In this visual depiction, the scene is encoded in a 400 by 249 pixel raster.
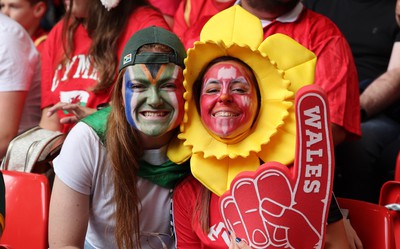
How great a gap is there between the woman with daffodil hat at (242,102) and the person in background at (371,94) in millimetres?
862

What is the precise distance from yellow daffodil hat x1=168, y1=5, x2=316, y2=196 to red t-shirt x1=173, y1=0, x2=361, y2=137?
0.42 meters

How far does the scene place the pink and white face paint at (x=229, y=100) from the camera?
1.98 m

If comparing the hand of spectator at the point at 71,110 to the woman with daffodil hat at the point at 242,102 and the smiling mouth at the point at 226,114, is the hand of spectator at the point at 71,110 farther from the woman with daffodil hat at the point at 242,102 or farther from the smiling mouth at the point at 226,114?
the smiling mouth at the point at 226,114

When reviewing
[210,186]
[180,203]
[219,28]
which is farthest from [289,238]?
[219,28]

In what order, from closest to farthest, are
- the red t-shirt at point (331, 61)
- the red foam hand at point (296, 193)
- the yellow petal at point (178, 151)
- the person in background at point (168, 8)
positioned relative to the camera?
the red foam hand at point (296, 193)
the yellow petal at point (178, 151)
the red t-shirt at point (331, 61)
the person in background at point (168, 8)

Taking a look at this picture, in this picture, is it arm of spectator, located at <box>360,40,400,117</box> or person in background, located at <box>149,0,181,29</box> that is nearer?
arm of spectator, located at <box>360,40,400,117</box>

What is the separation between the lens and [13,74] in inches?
108

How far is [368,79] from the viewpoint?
3068 millimetres

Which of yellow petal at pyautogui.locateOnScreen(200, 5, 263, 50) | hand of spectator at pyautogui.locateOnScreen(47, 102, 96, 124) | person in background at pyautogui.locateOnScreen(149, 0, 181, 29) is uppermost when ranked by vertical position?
yellow petal at pyautogui.locateOnScreen(200, 5, 263, 50)

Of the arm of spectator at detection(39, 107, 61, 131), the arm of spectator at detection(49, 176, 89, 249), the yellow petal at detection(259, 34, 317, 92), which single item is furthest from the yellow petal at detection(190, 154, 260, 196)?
the arm of spectator at detection(39, 107, 61, 131)

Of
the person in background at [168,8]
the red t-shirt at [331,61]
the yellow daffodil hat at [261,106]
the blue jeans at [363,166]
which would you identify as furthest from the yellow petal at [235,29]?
the person in background at [168,8]

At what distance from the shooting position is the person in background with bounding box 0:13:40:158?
2.70 meters

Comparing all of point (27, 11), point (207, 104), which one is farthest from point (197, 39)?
point (27, 11)

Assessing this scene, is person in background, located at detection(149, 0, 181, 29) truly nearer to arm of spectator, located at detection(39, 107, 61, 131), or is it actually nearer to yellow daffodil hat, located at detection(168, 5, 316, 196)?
arm of spectator, located at detection(39, 107, 61, 131)
